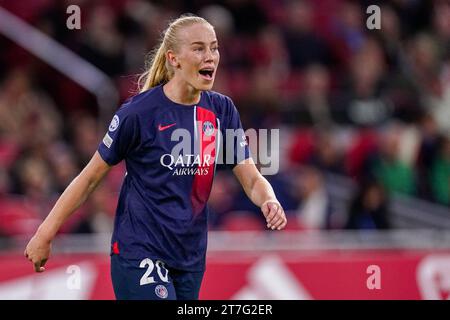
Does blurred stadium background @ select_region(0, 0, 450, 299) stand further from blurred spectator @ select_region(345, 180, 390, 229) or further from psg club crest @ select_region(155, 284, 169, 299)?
psg club crest @ select_region(155, 284, 169, 299)

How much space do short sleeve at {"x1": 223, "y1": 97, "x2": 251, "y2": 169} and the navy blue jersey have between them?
0.18 metres

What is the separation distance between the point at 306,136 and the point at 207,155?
19.6 ft

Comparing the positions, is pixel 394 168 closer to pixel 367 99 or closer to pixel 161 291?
pixel 367 99

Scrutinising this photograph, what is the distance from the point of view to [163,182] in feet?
A: 20.4

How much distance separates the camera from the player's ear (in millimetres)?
6324

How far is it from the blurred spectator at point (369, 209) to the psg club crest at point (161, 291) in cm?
454

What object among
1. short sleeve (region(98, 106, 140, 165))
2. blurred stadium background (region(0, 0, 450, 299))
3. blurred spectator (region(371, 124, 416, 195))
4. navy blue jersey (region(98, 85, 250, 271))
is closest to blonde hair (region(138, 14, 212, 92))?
navy blue jersey (region(98, 85, 250, 271))

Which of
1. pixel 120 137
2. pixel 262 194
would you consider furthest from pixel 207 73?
pixel 262 194

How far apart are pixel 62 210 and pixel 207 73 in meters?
1.04

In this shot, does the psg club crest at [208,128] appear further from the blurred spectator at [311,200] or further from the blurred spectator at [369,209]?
the blurred spectator at [311,200]

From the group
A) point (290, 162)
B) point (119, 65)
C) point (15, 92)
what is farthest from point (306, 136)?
point (15, 92)

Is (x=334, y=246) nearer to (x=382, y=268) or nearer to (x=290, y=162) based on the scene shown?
(x=382, y=268)

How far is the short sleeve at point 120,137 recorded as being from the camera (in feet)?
20.3

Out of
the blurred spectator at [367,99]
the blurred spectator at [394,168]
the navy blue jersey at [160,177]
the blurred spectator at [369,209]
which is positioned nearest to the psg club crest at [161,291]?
the navy blue jersey at [160,177]
